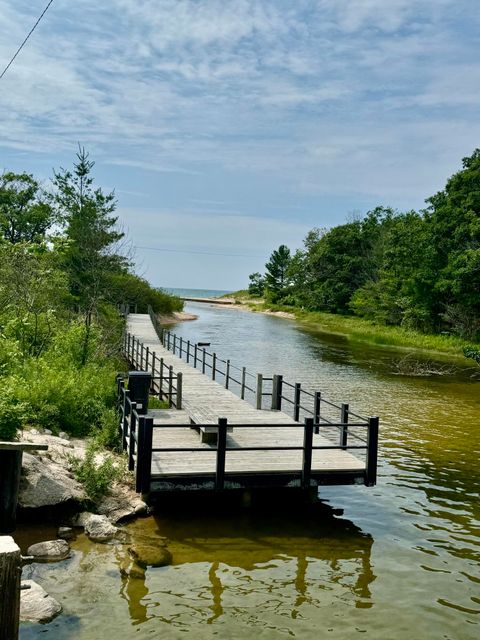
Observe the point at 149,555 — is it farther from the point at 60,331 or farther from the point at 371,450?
the point at 60,331

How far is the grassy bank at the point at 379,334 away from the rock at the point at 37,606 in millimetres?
39752

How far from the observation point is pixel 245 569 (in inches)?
361

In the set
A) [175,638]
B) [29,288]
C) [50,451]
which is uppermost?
[29,288]

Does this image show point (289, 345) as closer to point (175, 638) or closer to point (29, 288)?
point (29, 288)

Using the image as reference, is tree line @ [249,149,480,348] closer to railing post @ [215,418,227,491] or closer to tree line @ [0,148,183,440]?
tree line @ [0,148,183,440]

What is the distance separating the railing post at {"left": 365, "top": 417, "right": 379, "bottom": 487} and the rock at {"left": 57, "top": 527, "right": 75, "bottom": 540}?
206 inches

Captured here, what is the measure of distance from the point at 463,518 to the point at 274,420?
4790mm

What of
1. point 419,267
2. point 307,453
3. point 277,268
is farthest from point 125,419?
point 277,268

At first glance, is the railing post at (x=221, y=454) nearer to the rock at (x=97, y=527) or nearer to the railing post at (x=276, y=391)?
the rock at (x=97, y=527)

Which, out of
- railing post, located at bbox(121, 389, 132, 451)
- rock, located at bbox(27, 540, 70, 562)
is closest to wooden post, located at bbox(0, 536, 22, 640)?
rock, located at bbox(27, 540, 70, 562)

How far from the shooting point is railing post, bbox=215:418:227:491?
34.3 ft

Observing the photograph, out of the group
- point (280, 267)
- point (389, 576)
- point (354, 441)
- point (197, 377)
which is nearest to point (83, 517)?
point (389, 576)

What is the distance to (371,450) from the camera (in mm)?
11359

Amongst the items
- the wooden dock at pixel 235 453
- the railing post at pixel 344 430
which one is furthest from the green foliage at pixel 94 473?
the railing post at pixel 344 430
